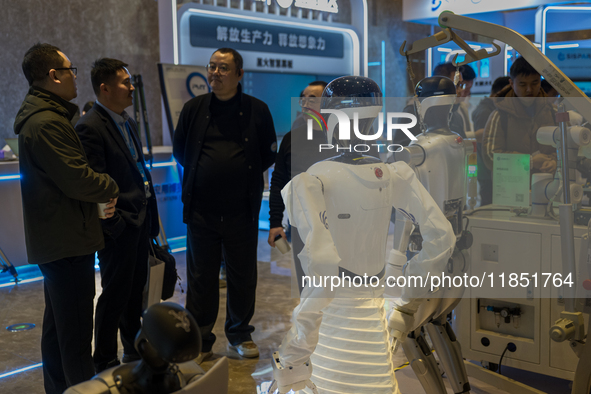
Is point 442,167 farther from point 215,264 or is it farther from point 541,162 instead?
point 215,264

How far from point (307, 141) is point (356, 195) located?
128 centimetres

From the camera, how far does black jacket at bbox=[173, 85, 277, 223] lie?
3098mm

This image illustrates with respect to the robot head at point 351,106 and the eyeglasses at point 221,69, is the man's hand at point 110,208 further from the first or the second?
the robot head at point 351,106

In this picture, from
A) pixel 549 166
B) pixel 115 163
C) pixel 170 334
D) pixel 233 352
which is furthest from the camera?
pixel 233 352

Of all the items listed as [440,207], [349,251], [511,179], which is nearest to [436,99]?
[440,207]

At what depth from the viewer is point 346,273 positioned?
6.27 ft

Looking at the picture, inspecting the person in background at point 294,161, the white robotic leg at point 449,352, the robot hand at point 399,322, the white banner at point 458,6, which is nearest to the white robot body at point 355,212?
the robot hand at point 399,322

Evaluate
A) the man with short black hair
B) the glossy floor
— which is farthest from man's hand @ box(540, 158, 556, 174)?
the glossy floor

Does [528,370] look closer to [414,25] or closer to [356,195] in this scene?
[356,195]

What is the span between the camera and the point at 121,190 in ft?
9.02

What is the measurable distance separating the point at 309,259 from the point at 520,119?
2.51 meters

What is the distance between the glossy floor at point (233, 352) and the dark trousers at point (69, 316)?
0.61 m

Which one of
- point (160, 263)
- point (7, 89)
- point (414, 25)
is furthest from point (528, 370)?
point (414, 25)

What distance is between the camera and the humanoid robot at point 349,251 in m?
1.80
